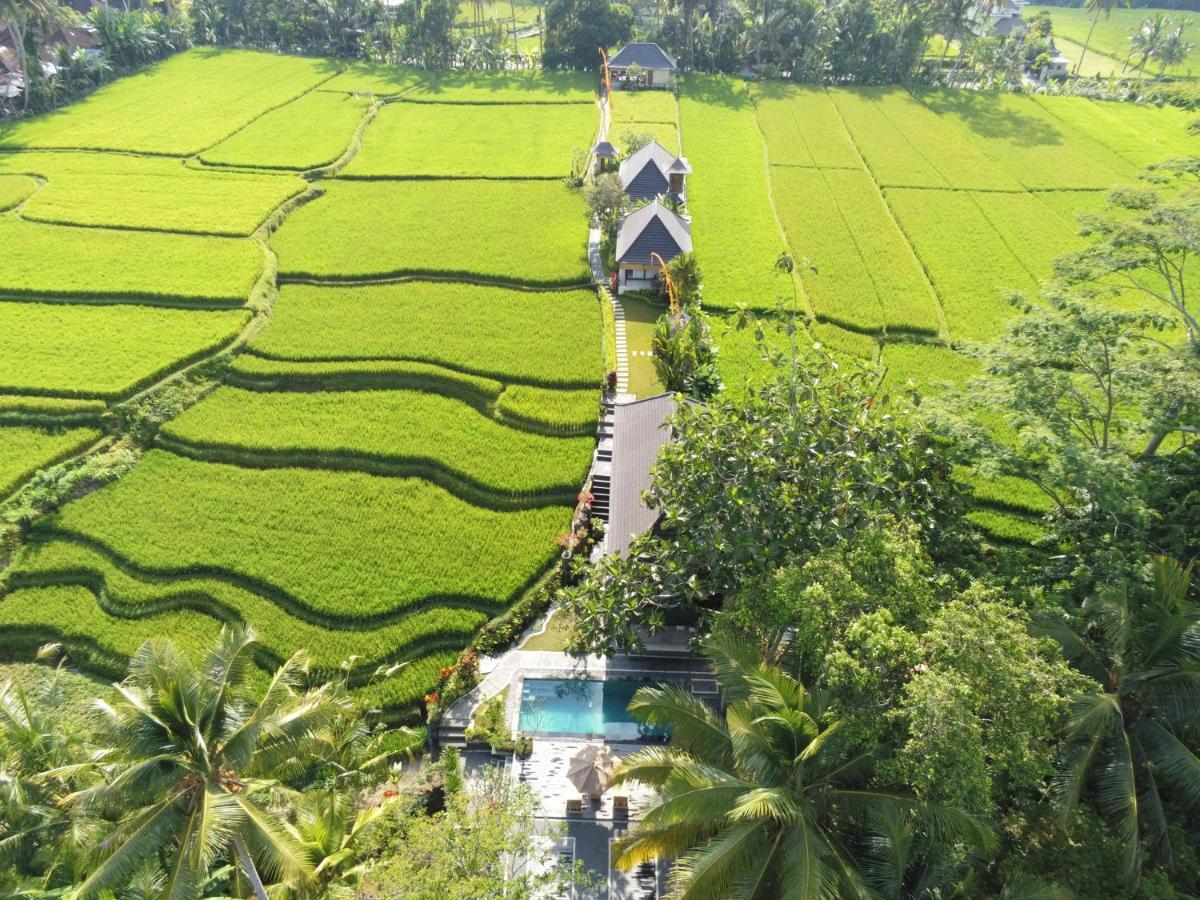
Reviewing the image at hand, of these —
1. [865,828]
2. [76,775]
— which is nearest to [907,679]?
[865,828]

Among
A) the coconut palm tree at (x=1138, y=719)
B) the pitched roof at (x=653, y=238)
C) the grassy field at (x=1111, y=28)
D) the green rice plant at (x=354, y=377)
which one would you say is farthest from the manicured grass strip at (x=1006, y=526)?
the grassy field at (x=1111, y=28)

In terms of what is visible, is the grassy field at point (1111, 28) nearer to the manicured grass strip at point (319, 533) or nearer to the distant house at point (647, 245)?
the distant house at point (647, 245)

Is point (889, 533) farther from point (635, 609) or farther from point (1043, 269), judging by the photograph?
point (1043, 269)

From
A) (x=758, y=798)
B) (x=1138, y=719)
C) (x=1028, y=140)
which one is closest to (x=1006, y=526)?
(x=1138, y=719)

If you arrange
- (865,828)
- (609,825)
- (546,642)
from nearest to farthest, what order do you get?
(865,828) < (609,825) < (546,642)

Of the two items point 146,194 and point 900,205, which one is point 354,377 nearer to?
point 146,194

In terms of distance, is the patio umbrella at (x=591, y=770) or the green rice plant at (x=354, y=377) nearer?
the patio umbrella at (x=591, y=770)

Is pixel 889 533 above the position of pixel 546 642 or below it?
above
